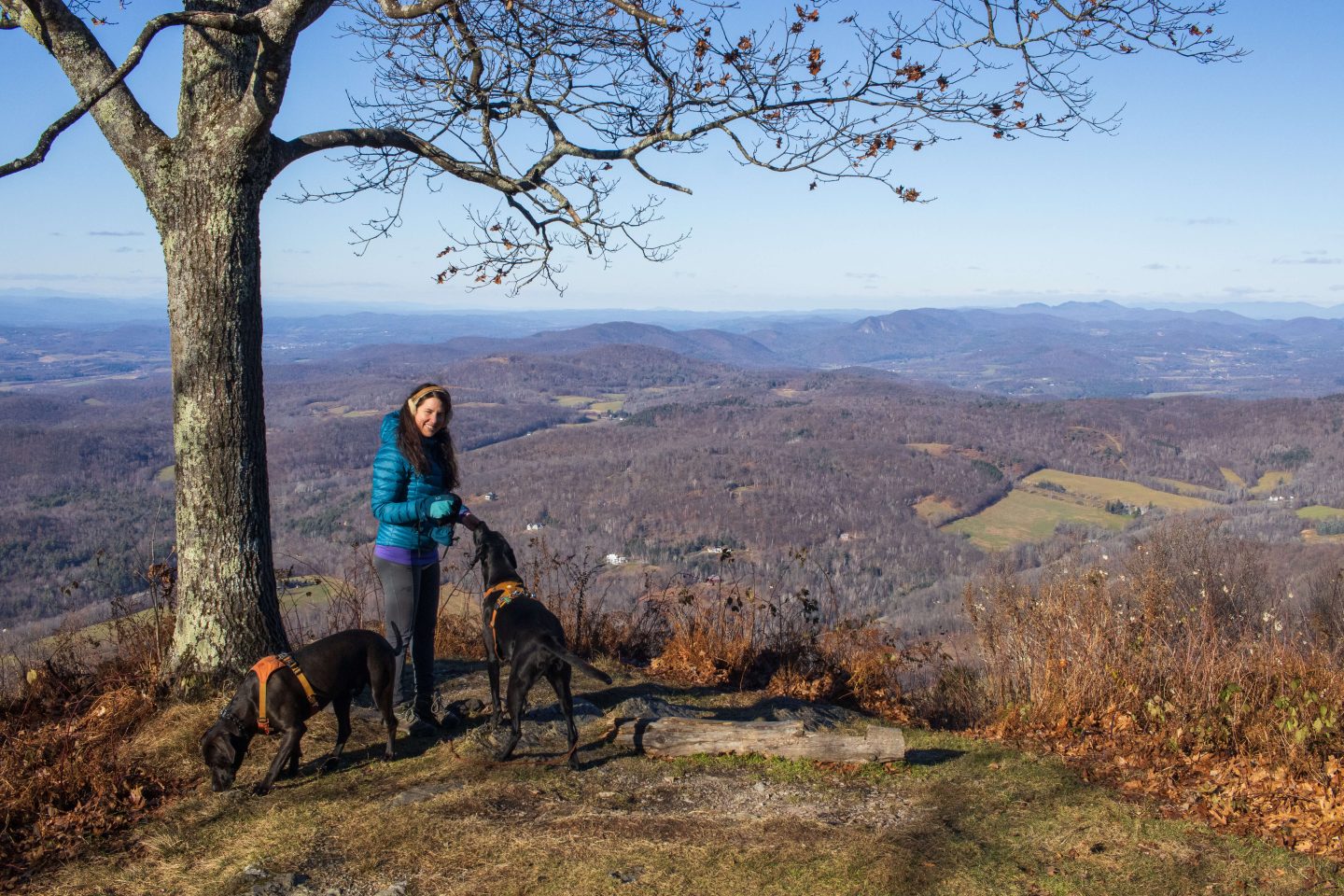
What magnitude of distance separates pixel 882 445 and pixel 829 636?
76195 mm

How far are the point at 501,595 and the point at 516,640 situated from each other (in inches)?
15.7

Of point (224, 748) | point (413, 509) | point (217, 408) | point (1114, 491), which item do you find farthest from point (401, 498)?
point (1114, 491)

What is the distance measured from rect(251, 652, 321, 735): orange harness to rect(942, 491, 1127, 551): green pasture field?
48702 millimetres

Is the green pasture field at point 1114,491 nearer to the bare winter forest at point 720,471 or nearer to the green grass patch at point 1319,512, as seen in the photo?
the bare winter forest at point 720,471

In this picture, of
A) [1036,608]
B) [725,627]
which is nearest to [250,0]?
[725,627]

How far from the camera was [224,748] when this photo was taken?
167 inches

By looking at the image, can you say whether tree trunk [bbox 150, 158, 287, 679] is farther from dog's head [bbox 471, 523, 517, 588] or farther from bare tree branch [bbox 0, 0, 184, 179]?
dog's head [bbox 471, 523, 517, 588]

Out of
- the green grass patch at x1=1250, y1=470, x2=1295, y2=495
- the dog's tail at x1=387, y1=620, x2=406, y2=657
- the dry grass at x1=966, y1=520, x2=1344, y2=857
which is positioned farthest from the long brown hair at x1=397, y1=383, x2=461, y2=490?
the green grass patch at x1=1250, y1=470, x2=1295, y2=495

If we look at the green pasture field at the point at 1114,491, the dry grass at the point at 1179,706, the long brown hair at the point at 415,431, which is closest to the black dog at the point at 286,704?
the long brown hair at the point at 415,431

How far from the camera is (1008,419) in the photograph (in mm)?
93750

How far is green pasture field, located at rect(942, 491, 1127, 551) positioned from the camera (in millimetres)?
52094

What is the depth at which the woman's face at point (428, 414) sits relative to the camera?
A: 15.4 ft

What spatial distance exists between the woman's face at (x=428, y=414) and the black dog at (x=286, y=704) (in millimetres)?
1175

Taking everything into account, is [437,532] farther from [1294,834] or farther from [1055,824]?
[1294,834]
